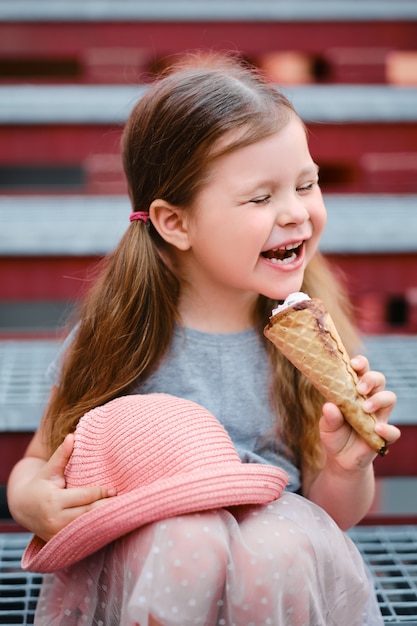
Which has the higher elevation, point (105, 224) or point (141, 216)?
point (141, 216)

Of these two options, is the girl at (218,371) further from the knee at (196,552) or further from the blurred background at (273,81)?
the blurred background at (273,81)

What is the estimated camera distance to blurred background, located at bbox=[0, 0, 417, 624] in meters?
1.70

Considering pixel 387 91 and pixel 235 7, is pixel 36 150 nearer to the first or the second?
pixel 235 7

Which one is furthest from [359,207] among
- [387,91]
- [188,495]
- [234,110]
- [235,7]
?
[188,495]

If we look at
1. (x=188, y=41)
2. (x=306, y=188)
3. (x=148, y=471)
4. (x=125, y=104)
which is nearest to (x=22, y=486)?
(x=148, y=471)

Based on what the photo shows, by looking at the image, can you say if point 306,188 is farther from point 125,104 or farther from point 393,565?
point 125,104

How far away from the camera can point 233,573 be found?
39.5 inches

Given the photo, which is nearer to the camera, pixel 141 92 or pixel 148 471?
pixel 148 471

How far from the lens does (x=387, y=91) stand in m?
2.29

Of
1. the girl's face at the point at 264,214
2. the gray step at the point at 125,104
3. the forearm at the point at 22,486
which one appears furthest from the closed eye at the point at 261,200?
the gray step at the point at 125,104

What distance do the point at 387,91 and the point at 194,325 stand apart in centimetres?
126

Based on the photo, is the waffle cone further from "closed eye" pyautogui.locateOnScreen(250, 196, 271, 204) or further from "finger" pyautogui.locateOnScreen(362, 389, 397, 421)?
"closed eye" pyautogui.locateOnScreen(250, 196, 271, 204)

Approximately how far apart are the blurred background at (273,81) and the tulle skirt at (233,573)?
206 millimetres

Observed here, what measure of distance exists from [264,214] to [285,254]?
88 millimetres
